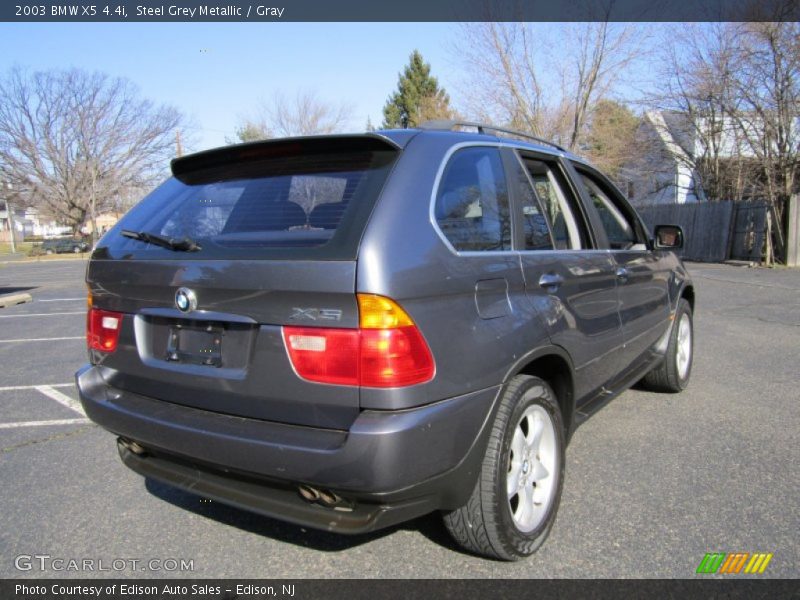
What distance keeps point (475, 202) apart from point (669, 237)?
2565mm

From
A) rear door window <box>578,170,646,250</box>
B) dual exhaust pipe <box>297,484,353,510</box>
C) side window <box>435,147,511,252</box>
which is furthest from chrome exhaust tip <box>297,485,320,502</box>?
rear door window <box>578,170,646,250</box>

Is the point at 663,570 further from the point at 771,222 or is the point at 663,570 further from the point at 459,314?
the point at 771,222

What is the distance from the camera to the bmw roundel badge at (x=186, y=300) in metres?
2.20

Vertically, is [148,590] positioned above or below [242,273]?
below

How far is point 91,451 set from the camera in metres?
3.70

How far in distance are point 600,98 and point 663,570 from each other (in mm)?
20429

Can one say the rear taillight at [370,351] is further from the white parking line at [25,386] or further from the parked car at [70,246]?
the parked car at [70,246]

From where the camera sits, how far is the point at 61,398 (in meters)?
4.85

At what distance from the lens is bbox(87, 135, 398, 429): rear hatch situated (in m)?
1.99

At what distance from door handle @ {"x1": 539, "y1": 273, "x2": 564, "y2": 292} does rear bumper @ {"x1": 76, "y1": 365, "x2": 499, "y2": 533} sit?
64 cm

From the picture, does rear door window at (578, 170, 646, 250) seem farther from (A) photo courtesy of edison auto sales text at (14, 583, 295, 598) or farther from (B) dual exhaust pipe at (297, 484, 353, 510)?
(A) photo courtesy of edison auto sales text at (14, 583, 295, 598)

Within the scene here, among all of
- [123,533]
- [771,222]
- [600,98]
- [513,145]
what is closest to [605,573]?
[513,145]

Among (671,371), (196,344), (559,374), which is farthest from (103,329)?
(671,371)

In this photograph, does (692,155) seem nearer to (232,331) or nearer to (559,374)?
(559,374)
